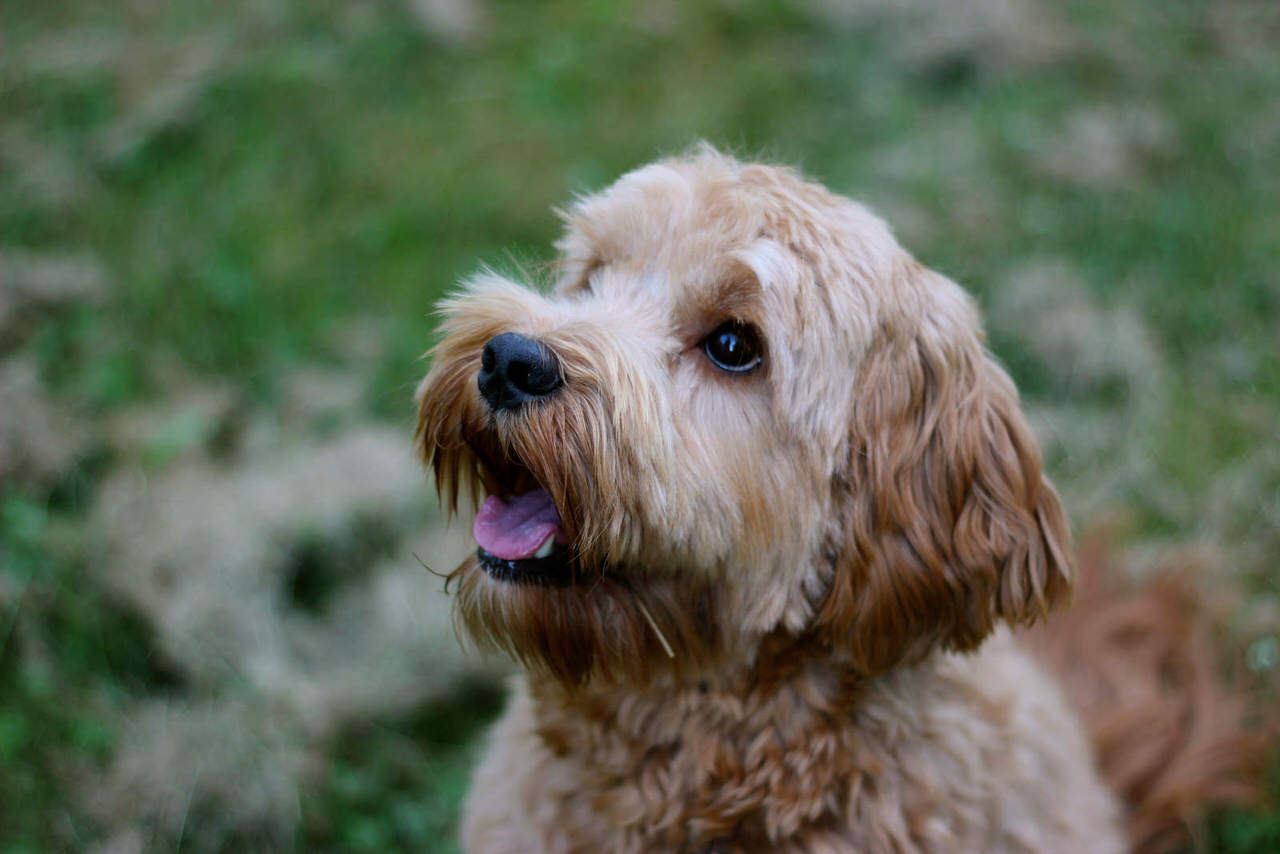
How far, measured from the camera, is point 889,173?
5.94 meters

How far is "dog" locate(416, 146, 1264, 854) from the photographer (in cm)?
230

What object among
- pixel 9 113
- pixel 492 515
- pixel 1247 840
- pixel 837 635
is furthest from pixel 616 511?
pixel 9 113

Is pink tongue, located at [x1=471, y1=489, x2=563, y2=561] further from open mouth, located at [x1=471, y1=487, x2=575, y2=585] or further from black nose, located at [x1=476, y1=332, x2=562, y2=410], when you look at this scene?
black nose, located at [x1=476, y1=332, x2=562, y2=410]

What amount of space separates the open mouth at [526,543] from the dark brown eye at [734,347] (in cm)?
49

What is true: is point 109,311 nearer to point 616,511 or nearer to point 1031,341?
point 616,511

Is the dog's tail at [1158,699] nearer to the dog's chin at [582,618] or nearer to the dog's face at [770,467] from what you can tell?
the dog's face at [770,467]

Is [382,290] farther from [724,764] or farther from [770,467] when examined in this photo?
[724,764]

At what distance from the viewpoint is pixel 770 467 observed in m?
2.37

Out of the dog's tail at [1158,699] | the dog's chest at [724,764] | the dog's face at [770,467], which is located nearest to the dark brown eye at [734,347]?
the dog's face at [770,467]

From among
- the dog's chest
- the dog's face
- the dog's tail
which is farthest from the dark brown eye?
the dog's tail

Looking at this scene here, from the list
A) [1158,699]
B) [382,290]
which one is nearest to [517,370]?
[1158,699]

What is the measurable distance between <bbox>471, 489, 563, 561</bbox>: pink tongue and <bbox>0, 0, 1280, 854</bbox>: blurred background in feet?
2.03

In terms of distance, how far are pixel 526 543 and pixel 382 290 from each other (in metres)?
3.19

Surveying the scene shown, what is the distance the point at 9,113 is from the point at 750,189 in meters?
4.61
